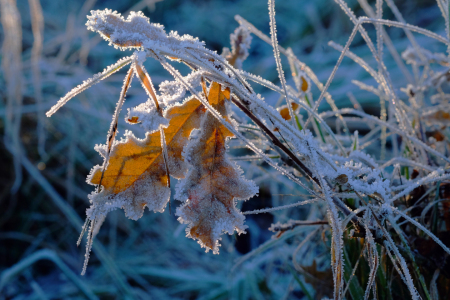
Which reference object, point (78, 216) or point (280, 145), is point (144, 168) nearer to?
point (280, 145)

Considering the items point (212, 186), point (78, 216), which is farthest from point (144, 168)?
point (78, 216)

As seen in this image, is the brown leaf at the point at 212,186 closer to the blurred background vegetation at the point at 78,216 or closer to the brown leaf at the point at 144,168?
the brown leaf at the point at 144,168

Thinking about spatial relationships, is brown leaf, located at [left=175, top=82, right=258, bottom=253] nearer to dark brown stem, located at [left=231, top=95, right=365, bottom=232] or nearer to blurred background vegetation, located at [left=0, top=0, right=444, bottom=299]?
dark brown stem, located at [left=231, top=95, right=365, bottom=232]

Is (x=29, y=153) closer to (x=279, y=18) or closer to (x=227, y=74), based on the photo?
(x=227, y=74)

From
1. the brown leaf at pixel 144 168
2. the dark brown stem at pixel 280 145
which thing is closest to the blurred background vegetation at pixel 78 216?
the dark brown stem at pixel 280 145

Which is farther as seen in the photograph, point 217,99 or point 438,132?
point 438,132

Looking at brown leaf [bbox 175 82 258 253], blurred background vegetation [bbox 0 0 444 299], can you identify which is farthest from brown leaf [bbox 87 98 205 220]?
blurred background vegetation [bbox 0 0 444 299]

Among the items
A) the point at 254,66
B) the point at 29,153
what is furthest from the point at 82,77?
the point at 254,66
